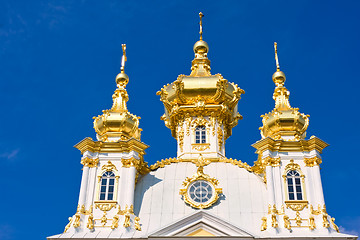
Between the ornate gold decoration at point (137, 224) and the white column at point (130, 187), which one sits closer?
the ornate gold decoration at point (137, 224)

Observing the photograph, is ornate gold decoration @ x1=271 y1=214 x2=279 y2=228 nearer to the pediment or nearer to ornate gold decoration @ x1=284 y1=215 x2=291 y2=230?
ornate gold decoration @ x1=284 y1=215 x2=291 y2=230

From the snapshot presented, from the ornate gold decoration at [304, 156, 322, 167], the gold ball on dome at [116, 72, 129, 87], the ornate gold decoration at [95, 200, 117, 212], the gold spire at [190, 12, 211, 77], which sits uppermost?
the gold spire at [190, 12, 211, 77]

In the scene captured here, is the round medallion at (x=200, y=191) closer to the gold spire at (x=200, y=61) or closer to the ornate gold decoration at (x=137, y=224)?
the ornate gold decoration at (x=137, y=224)

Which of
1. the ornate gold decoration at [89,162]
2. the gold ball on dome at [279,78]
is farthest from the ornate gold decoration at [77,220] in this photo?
the gold ball on dome at [279,78]

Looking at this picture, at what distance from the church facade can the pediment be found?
4cm

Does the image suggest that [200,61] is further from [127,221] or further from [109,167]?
[127,221]

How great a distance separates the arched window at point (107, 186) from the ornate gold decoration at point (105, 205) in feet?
1.10

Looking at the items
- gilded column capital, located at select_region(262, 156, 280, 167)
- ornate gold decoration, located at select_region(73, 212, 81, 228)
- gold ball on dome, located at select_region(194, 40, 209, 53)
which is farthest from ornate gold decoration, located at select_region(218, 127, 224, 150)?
ornate gold decoration, located at select_region(73, 212, 81, 228)

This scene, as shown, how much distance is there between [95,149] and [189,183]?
4.84 m

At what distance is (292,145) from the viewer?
29719mm

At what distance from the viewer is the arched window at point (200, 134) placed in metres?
33.3

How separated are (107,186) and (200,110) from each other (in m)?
7.36

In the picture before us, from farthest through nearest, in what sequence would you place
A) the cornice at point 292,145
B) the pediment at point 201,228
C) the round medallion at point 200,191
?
the cornice at point 292,145 < the round medallion at point 200,191 < the pediment at point 201,228

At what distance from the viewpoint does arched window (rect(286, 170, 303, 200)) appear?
28484 mm
